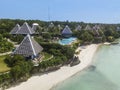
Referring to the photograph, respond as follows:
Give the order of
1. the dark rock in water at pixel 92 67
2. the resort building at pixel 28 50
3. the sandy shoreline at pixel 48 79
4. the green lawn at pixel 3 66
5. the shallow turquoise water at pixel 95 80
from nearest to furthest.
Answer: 1. the sandy shoreline at pixel 48 79
2. the shallow turquoise water at pixel 95 80
3. the green lawn at pixel 3 66
4. the resort building at pixel 28 50
5. the dark rock in water at pixel 92 67

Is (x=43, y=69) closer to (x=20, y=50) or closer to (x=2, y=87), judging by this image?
(x=20, y=50)

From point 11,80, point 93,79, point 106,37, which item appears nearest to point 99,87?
point 93,79

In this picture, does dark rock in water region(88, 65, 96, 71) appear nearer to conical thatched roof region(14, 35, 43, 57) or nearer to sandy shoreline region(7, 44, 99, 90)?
sandy shoreline region(7, 44, 99, 90)

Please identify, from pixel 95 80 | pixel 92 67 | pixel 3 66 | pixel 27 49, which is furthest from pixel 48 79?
pixel 92 67

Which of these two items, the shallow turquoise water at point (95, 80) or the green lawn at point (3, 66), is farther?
the green lawn at point (3, 66)

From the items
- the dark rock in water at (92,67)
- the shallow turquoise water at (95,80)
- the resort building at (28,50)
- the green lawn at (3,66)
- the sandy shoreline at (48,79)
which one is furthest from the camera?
the dark rock in water at (92,67)

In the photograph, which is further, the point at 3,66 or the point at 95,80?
the point at 95,80

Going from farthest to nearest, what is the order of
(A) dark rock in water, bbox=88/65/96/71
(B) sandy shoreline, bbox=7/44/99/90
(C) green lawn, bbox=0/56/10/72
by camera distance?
(A) dark rock in water, bbox=88/65/96/71 < (C) green lawn, bbox=0/56/10/72 < (B) sandy shoreline, bbox=7/44/99/90

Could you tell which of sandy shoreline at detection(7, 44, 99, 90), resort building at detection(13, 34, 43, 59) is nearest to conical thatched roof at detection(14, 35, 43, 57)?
resort building at detection(13, 34, 43, 59)

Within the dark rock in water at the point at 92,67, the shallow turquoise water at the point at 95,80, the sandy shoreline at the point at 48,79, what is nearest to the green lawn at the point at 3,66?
the sandy shoreline at the point at 48,79

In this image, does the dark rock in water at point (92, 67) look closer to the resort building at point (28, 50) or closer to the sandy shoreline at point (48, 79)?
the sandy shoreline at point (48, 79)

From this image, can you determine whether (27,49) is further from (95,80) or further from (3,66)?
(95,80)
